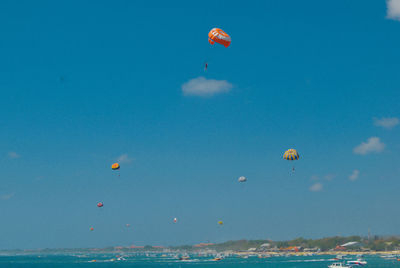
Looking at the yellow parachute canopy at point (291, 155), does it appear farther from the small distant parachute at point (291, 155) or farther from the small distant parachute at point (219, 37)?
the small distant parachute at point (219, 37)

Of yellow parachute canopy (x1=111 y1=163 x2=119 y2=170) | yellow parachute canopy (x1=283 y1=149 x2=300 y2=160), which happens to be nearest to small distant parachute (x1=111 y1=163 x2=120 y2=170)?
yellow parachute canopy (x1=111 y1=163 x2=119 y2=170)

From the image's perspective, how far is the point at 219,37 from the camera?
5778 centimetres

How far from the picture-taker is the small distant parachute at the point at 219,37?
57844 mm

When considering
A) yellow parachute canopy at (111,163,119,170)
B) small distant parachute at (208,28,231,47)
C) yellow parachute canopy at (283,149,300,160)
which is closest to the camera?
small distant parachute at (208,28,231,47)

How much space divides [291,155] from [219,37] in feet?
85.7

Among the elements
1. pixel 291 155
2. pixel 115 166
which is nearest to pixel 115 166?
pixel 115 166

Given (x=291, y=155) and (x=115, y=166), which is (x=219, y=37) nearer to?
(x=291, y=155)

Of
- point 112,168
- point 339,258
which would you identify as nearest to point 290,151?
point 112,168

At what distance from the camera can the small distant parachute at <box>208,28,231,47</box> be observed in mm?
57844

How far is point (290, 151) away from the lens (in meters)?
75.5

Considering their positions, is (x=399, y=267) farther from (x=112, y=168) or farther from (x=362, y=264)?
(x=112, y=168)

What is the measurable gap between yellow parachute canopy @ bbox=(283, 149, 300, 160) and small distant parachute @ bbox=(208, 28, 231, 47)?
954 inches

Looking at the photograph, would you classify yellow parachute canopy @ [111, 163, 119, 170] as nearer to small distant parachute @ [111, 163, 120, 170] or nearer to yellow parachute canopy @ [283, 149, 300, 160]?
small distant parachute @ [111, 163, 120, 170]

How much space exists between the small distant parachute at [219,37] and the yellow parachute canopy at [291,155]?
2423cm
